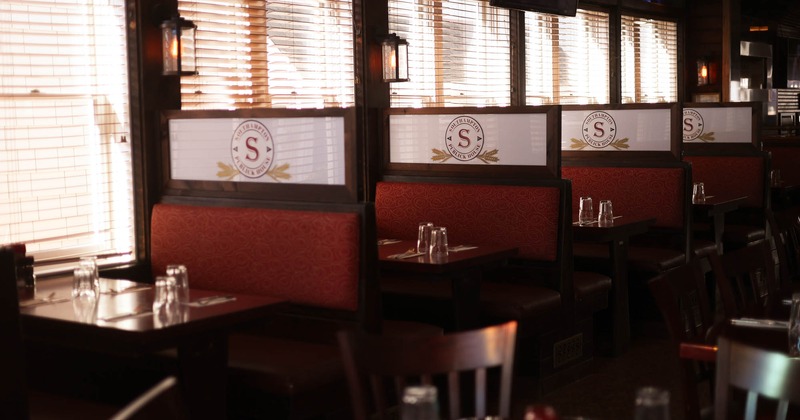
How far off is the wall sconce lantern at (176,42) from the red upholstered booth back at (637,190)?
2660 millimetres

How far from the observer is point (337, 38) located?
571 centimetres

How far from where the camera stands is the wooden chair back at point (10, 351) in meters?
2.60

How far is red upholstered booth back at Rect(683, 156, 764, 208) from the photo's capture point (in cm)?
686

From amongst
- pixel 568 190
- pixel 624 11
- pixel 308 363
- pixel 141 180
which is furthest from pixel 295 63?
pixel 624 11

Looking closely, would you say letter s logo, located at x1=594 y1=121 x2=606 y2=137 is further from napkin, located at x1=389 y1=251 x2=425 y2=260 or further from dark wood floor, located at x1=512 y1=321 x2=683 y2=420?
napkin, located at x1=389 y1=251 x2=425 y2=260

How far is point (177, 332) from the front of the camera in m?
2.84

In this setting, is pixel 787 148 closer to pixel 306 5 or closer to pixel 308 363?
pixel 306 5

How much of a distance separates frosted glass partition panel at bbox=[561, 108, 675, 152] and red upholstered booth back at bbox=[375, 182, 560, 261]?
63.3 inches

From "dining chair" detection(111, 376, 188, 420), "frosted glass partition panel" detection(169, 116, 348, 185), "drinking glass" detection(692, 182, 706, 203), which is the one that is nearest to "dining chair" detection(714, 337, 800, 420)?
"dining chair" detection(111, 376, 188, 420)

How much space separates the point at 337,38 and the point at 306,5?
0.97ft

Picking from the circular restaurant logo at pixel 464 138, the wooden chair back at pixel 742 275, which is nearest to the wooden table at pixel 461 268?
the circular restaurant logo at pixel 464 138

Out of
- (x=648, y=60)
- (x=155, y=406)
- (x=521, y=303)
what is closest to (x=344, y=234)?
(x=521, y=303)

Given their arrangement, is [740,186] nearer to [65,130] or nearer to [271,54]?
[271,54]

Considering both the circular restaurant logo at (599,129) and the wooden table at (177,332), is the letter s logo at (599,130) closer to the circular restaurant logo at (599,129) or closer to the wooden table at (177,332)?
the circular restaurant logo at (599,129)
